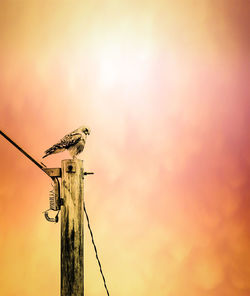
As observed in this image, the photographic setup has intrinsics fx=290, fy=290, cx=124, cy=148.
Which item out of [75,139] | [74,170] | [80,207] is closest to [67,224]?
[80,207]

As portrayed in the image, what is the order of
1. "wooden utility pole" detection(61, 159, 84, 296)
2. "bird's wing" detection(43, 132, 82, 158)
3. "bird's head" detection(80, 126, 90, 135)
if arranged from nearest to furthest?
"wooden utility pole" detection(61, 159, 84, 296) < "bird's wing" detection(43, 132, 82, 158) < "bird's head" detection(80, 126, 90, 135)

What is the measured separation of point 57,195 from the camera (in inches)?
93.4

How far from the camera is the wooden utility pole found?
2.29 metres

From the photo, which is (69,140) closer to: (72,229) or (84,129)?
(84,129)

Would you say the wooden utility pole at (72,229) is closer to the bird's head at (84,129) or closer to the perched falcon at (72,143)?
the perched falcon at (72,143)

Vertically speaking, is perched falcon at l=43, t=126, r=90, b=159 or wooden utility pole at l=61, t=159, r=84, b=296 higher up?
perched falcon at l=43, t=126, r=90, b=159

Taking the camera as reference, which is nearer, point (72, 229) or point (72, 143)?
point (72, 229)

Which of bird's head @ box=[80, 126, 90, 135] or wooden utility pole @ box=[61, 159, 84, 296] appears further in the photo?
bird's head @ box=[80, 126, 90, 135]

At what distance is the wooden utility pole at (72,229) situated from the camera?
2.29 m

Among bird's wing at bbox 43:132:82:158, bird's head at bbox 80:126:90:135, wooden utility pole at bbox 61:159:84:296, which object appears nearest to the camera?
wooden utility pole at bbox 61:159:84:296

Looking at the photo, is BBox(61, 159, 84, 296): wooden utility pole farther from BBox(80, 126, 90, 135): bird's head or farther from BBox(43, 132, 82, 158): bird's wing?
BBox(80, 126, 90, 135): bird's head

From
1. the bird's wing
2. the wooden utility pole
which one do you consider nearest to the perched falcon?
the bird's wing

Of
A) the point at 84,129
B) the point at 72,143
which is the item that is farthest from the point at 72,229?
the point at 84,129

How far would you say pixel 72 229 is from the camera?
232 centimetres
